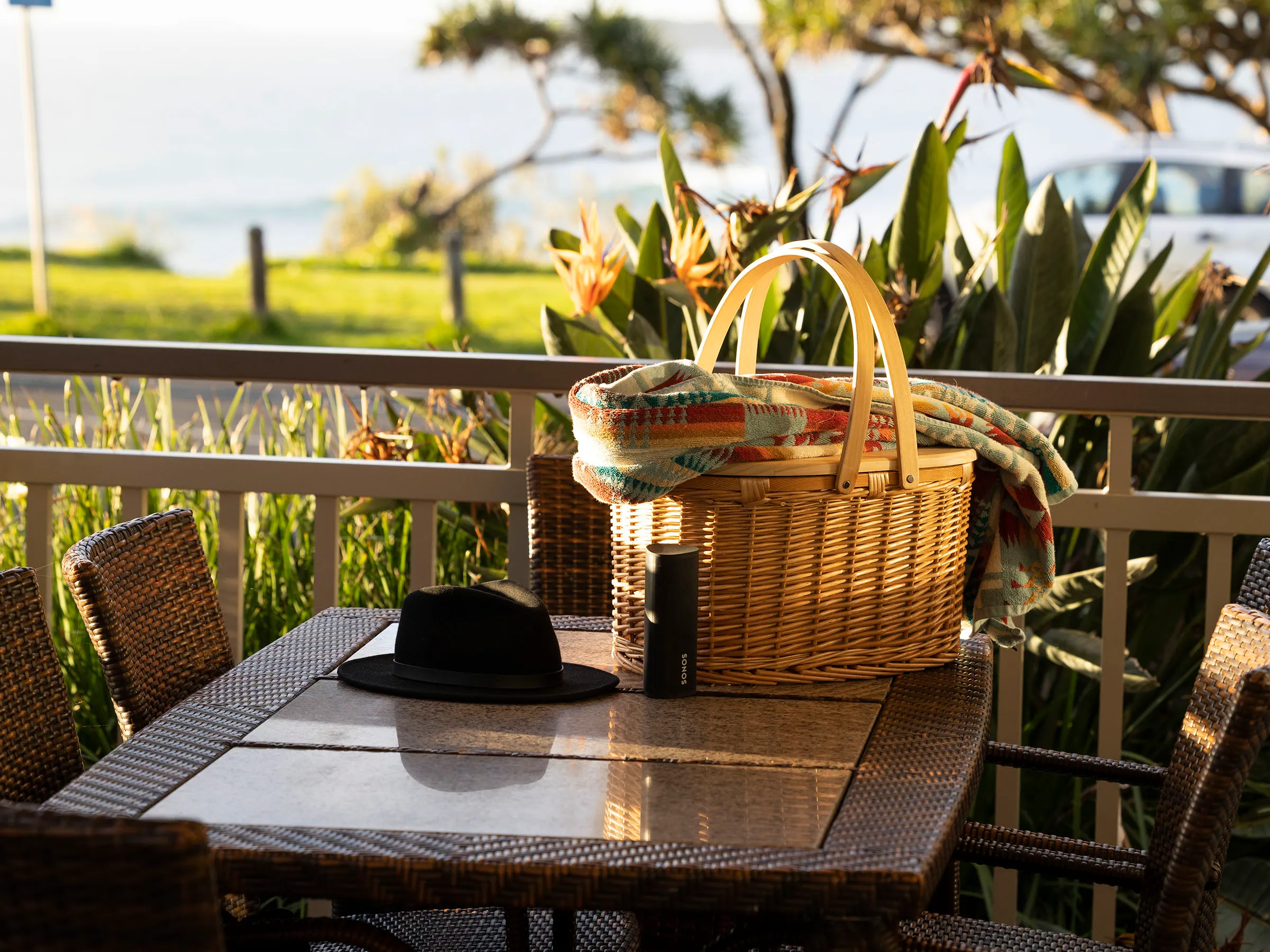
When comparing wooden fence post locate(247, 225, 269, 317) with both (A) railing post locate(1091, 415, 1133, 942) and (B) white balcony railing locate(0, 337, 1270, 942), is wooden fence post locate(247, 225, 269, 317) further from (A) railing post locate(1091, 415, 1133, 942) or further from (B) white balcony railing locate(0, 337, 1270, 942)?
(A) railing post locate(1091, 415, 1133, 942)

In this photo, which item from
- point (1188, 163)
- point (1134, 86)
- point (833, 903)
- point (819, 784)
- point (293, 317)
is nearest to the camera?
point (833, 903)

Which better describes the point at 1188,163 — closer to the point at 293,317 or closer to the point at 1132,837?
the point at 1132,837

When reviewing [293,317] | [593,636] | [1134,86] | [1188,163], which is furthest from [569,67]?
[593,636]

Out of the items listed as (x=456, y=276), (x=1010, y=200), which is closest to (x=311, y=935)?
(x=1010, y=200)

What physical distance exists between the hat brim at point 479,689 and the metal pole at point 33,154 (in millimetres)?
8494

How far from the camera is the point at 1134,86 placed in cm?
1437

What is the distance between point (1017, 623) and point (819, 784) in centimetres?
137

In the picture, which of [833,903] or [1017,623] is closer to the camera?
[833,903]

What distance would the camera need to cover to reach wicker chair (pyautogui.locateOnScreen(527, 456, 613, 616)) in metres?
2.07

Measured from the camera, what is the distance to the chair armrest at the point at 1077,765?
61.6 inches

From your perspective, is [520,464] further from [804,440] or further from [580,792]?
[580,792]

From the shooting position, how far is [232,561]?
7.68 feet

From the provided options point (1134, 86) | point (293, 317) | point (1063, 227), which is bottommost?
point (293, 317)

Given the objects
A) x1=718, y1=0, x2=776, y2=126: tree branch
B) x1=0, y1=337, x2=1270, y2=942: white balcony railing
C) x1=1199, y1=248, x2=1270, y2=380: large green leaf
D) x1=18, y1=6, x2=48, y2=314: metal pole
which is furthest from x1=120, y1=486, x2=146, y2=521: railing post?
x1=718, y1=0, x2=776, y2=126: tree branch
